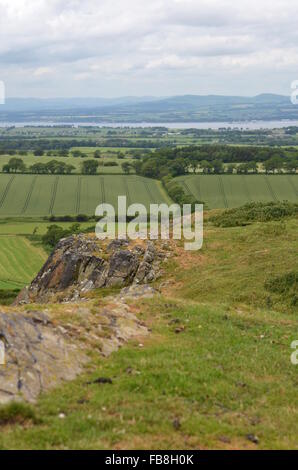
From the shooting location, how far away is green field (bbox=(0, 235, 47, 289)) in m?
66.0

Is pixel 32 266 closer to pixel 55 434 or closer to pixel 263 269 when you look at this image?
pixel 263 269

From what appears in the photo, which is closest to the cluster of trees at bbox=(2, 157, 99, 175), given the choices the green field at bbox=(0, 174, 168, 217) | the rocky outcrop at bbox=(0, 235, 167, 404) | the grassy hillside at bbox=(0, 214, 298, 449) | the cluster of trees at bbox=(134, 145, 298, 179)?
the green field at bbox=(0, 174, 168, 217)

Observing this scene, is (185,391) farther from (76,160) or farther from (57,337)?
(76,160)

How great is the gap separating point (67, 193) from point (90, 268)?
88.8 metres

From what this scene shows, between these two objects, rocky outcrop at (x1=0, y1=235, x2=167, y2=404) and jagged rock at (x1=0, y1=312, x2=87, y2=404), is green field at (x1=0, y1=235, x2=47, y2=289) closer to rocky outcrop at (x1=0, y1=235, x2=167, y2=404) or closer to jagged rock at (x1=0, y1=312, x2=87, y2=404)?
rocky outcrop at (x1=0, y1=235, x2=167, y2=404)

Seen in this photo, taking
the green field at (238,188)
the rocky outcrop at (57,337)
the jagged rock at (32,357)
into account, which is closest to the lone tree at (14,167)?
the green field at (238,188)

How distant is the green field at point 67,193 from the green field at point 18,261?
21581 millimetres

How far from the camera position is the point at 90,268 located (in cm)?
3159

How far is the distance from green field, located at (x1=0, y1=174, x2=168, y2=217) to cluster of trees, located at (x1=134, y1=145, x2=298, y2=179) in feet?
22.9

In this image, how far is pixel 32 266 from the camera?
239ft

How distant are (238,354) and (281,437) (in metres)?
4.92

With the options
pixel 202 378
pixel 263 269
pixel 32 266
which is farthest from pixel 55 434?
pixel 32 266

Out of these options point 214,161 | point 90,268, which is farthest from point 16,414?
point 214,161

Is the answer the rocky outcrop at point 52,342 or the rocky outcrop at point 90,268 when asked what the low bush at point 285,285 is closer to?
the rocky outcrop at point 90,268
